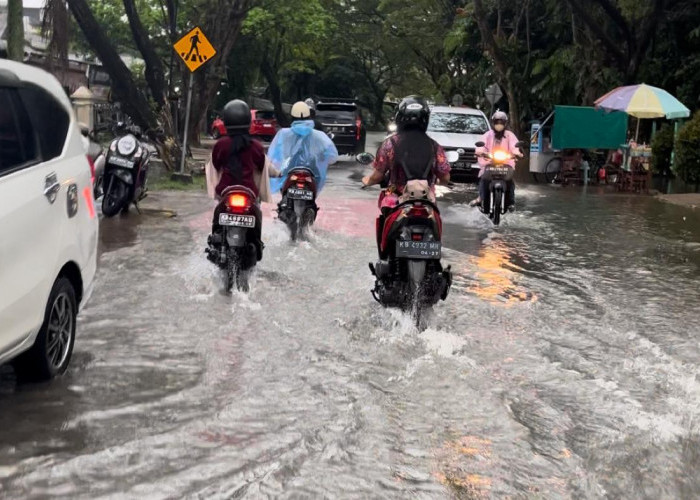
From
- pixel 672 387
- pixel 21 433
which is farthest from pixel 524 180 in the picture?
pixel 21 433

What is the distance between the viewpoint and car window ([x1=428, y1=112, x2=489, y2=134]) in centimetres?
2125

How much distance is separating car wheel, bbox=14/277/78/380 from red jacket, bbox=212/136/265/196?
2527 mm

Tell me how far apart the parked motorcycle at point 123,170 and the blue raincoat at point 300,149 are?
2121 millimetres

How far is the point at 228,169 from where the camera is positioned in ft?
24.8

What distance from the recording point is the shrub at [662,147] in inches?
847

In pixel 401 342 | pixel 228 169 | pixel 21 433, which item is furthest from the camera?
pixel 228 169

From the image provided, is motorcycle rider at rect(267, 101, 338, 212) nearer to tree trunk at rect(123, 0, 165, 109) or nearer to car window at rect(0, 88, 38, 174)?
car window at rect(0, 88, 38, 174)

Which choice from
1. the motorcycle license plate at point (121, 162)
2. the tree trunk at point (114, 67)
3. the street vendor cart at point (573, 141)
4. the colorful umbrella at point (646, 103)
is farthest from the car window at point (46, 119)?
the street vendor cart at point (573, 141)

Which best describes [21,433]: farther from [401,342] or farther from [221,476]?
[401,342]

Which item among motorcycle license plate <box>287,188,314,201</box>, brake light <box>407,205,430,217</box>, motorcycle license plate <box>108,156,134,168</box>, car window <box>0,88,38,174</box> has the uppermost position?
car window <box>0,88,38,174</box>

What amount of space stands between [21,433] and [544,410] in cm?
282

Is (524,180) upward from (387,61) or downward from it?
downward

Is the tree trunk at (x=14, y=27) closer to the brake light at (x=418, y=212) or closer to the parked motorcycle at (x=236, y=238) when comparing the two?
the parked motorcycle at (x=236, y=238)

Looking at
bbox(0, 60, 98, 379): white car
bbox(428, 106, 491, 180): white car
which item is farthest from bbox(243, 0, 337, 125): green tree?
bbox(0, 60, 98, 379): white car
